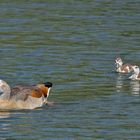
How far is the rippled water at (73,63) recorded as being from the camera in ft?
56.0

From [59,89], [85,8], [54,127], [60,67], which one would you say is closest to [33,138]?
[54,127]

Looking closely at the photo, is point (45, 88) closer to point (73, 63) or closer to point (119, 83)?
point (119, 83)

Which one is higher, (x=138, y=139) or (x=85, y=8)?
(x=85, y=8)

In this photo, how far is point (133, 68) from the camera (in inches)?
909

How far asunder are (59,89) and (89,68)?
101 inches

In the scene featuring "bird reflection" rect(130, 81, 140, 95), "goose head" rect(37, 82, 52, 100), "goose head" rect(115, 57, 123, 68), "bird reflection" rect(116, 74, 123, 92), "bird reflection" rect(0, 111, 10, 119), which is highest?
"goose head" rect(115, 57, 123, 68)

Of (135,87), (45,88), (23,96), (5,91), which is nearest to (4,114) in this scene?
(5,91)

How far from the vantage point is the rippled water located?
17078 mm

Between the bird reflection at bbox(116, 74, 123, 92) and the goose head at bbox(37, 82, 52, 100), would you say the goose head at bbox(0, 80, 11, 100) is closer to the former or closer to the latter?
the goose head at bbox(37, 82, 52, 100)

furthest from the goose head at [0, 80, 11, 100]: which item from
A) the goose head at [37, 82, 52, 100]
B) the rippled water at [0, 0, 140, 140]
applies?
the goose head at [37, 82, 52, 100]

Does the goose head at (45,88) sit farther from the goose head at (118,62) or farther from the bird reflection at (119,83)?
the goose head at (118,62)

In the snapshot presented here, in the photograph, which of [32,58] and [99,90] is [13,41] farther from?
[99,90]

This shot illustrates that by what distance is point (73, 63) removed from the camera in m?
23.7

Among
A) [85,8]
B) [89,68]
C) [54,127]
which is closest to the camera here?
[54,127]
